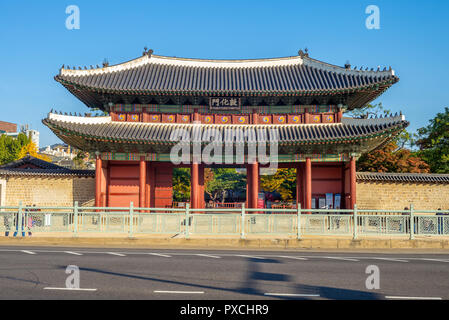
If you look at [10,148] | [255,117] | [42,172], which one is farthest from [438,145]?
[10,148]

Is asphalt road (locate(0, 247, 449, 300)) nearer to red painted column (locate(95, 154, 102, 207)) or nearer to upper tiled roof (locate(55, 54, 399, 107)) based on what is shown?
red painted column (locate(95, 154, 102, 207))

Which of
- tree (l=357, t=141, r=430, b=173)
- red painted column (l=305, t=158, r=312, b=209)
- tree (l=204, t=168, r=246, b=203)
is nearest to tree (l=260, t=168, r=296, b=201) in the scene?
tree (l=357, t=141, r=430, b=173)

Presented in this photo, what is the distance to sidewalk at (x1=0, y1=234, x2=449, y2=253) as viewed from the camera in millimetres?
14711

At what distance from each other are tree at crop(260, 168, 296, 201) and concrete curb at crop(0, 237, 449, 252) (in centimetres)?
2265

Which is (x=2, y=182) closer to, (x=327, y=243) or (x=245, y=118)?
(x=245, y=118)

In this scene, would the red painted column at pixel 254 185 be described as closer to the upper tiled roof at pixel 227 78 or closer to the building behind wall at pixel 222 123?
the building behind wall at pixel 222 123

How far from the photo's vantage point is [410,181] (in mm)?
22891

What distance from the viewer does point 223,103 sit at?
76.4ft

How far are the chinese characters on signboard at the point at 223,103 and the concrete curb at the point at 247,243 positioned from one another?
10.4 meters

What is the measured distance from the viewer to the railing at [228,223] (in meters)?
15.0

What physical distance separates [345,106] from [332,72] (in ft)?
8.99

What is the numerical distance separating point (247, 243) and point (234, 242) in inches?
19.8

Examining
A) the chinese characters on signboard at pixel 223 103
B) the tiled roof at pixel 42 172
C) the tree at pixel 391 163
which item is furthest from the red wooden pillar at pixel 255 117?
the tree at pixel 391 163

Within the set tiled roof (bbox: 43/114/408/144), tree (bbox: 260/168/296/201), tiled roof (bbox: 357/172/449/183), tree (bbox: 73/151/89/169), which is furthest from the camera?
tree (bbox: 73/151/89/169)
